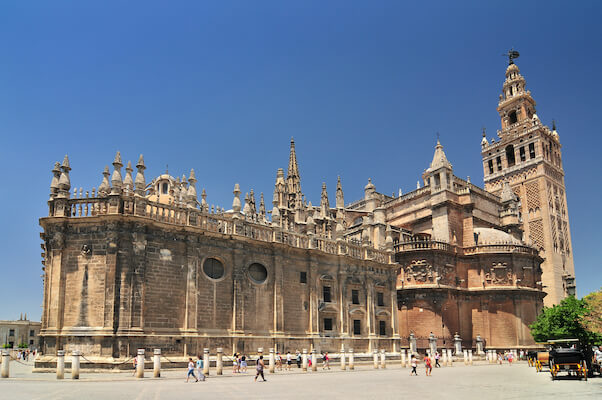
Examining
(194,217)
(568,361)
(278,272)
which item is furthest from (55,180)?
(568,361)

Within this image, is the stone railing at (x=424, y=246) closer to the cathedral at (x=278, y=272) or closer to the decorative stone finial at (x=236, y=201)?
the cathedral at (x=278, y=272)

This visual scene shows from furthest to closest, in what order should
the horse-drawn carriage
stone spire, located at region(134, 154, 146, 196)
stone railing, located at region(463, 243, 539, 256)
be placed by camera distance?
stone railing, located at region(463, 243, 539, 256)
stone spire, located at region(134, 154, 146, 196)
the horse-drawn carriage

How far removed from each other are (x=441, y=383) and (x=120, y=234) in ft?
53.9

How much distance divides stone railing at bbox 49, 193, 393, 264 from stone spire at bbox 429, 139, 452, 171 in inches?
632

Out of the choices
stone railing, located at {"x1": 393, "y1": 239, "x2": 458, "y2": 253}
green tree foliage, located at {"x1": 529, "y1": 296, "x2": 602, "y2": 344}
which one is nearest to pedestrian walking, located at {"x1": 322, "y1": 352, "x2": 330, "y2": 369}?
stone railing, located at {"x1": 393, "y1": 239, "x2": 458, "y2": 253}

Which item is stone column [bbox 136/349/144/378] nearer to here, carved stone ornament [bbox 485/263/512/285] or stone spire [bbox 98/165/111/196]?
stone spire [bbox 98/165/111/196]

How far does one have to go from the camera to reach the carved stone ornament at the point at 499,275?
150 ft

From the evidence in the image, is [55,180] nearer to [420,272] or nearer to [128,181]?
[128,181]

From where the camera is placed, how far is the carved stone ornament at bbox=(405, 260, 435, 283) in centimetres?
4412

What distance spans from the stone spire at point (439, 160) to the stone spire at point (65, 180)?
33.3 meters

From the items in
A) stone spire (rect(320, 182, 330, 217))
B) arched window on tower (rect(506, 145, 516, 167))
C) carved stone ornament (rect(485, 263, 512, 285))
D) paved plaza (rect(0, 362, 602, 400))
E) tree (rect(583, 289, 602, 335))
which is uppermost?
arched window on tower (rect(506, 145, 516, 167))

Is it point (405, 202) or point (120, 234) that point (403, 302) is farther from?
point (120, 234)

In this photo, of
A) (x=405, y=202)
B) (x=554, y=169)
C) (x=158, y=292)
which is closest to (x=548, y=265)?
(x=554, y=169)

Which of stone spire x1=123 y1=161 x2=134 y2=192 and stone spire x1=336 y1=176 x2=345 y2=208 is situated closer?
stone spire x1=123 y1=161 x2=134 y2=192
